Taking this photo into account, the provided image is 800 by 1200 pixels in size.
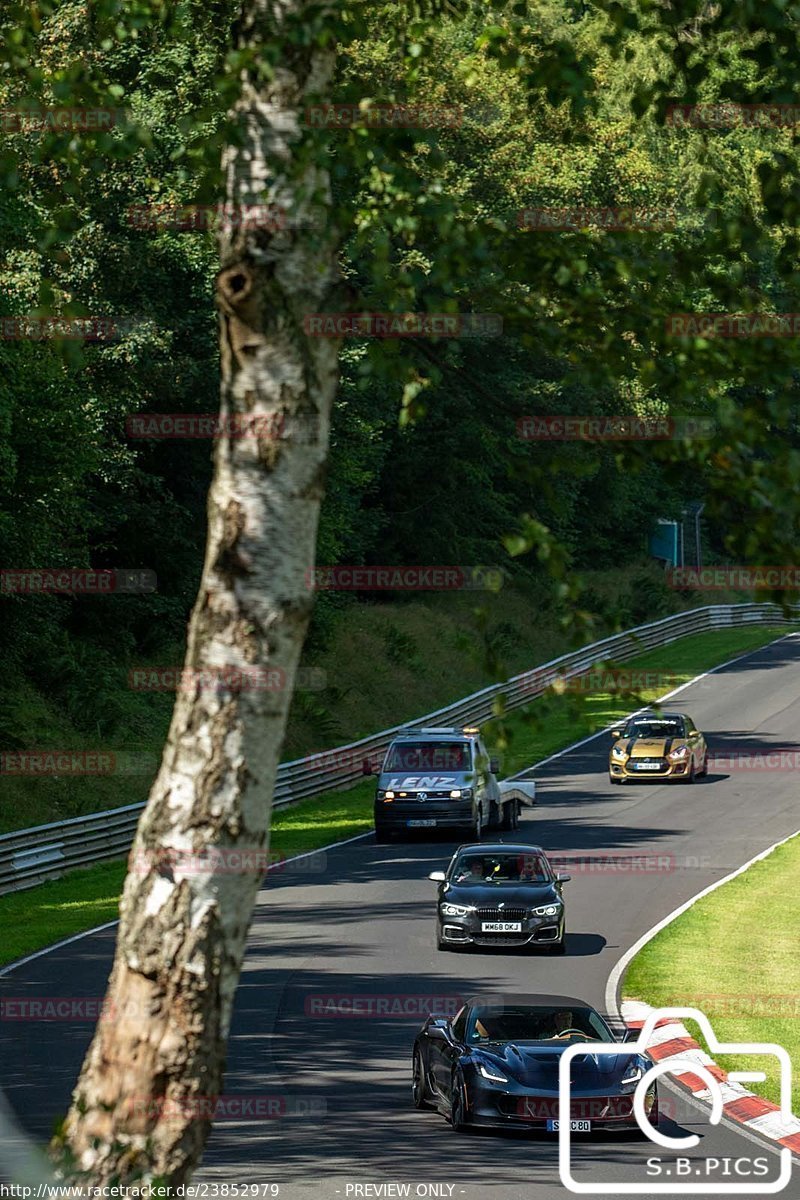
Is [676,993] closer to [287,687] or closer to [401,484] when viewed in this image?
[287,687]

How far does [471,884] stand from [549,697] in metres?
19.6

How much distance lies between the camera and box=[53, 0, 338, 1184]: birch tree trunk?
18.0 feet

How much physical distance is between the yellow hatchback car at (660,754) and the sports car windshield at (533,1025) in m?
26.2

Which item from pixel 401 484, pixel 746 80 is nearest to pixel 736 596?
pixel 401 484

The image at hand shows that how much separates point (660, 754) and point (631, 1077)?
89.7 feet

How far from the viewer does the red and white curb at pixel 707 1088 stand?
15.3 metres
